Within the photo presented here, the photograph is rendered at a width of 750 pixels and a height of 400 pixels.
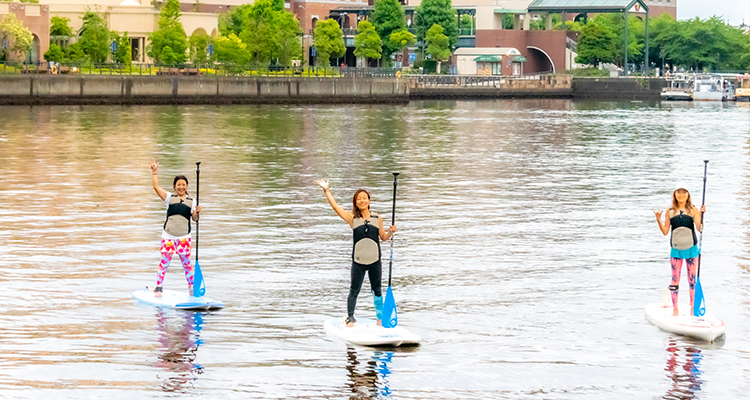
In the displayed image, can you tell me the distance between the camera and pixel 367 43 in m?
143

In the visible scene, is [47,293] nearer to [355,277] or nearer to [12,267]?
[12,267]

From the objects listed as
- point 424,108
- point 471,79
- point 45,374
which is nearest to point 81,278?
point 45,374

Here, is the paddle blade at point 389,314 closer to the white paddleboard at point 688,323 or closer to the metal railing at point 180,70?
the white paddleboard at point 688,323

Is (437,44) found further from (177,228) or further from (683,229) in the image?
(683,229)

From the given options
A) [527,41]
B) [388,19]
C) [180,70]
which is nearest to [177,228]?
[180,70]

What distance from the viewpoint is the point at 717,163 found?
151 ft

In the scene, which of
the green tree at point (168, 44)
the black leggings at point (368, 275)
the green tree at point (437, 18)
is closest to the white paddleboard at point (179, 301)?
the black leggings at point (368, 275)

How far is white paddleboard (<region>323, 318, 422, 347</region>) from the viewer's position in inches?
572

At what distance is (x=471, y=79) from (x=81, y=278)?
394 ft

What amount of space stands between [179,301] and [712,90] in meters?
131

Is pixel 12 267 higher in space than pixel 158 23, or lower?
lower

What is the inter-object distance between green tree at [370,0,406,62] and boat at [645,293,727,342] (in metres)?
132

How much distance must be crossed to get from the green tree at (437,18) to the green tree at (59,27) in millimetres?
48686

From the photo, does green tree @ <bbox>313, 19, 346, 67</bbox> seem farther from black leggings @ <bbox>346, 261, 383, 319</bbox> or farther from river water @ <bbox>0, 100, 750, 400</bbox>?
black leggings @ <bbox>346, 261, 383, 319</bbox>
